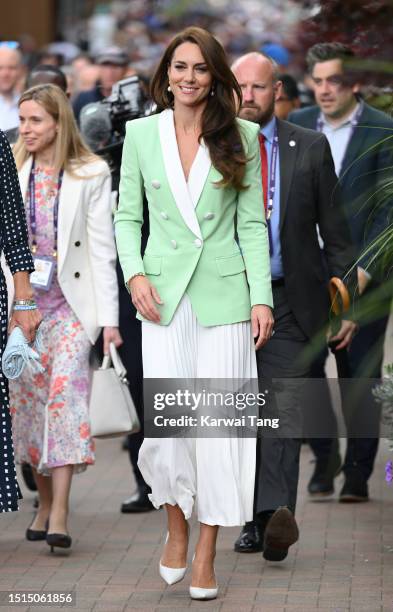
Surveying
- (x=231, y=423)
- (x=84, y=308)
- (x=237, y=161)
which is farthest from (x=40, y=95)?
(x=231, y=423)

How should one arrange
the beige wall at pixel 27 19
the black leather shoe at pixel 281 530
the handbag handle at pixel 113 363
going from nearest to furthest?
1. the black leather shoe at pixel 281 530
2. the handbag handle at pixel 113 363
3. the beige wall at pixel 27 19

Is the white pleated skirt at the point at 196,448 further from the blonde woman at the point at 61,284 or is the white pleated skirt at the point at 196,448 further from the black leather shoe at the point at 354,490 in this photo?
the black leather shoe at the point at 354,490

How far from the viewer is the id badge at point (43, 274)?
22.9 feet

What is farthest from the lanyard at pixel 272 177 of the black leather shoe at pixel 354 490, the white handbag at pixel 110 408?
the black leather shoe at pixel 354 490

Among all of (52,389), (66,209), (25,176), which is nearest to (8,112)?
(25,176)

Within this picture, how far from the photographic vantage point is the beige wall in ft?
113

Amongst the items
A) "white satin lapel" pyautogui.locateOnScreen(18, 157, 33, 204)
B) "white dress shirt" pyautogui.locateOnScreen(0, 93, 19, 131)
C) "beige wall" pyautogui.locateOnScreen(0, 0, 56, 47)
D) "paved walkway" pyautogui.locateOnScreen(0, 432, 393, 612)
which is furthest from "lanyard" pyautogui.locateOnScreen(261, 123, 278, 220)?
"beige wall" pyautogui.locateOnScreen(0, 0, 56, 47)

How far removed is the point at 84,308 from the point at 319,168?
1.24m

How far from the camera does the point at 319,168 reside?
679 cm

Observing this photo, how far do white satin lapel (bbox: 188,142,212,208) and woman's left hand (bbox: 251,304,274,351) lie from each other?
18.3 inches

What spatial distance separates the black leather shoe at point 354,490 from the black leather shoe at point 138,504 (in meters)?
0.99

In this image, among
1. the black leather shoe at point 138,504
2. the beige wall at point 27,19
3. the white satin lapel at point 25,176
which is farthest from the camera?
the beige wall at point 27,19

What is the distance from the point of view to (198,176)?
592cm

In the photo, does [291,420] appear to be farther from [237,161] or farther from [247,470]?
[237,161]
